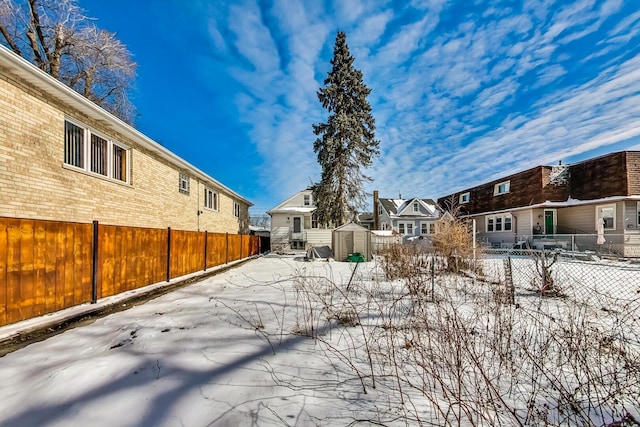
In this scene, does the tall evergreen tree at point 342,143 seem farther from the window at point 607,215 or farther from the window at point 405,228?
the window at point 607,215

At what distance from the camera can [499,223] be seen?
21047 mm

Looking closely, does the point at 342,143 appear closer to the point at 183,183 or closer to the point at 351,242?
the point at 351,242

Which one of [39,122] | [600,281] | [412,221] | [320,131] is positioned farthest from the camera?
[412,221]

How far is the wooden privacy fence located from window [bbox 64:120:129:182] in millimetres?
2869

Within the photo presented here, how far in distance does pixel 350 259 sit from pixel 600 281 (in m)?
9.67

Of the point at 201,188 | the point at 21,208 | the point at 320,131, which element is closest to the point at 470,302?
the point at 21,208

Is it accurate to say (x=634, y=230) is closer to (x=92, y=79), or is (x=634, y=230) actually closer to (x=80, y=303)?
(x=80, y=303)

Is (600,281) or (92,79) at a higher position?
(92,79)

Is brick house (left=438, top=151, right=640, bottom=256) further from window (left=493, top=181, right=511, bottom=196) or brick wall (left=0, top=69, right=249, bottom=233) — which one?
brick wall (left=0, top=69, right=249, bottom=233)

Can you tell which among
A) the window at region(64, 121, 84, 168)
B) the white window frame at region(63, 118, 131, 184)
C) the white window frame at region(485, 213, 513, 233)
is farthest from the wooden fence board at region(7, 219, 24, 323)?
the white window frame at region(485, 213, 513, 233)

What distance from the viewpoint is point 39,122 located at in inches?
243

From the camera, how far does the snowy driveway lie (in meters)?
1.94

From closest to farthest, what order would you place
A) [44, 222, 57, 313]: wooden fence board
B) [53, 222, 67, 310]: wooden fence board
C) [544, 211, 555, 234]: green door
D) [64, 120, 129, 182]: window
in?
[44, 222, 57, 313]: wooden fence board
[53, 222, 67, 310]: wooden fence board
[64, 120, 129, 182]: window
[544, 211, 555, 234]: green door

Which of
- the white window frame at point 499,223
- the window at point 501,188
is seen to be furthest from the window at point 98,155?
the window at point 501,188
